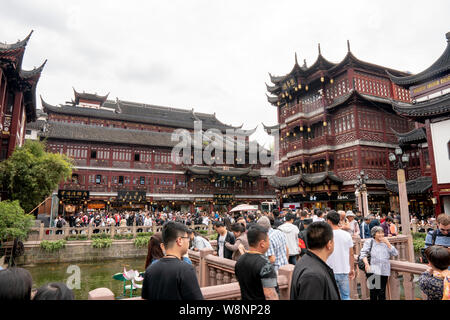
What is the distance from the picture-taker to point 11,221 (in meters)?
12.8

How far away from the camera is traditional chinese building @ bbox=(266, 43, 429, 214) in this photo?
2291cm

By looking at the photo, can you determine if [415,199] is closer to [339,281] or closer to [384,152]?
[384,152]

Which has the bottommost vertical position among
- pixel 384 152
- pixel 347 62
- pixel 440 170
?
pixel 440 170

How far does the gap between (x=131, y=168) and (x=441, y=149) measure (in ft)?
95.5

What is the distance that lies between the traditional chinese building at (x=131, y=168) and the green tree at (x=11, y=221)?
1643cm

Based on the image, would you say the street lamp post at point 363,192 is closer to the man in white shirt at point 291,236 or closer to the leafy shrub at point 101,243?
the man in white shirt at point 291,236

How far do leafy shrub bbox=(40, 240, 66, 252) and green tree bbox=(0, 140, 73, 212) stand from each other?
2.85 metres

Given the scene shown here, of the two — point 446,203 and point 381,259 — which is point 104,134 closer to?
point 446,203

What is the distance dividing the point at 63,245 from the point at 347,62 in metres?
24.5

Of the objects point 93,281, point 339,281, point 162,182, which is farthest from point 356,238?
point 162,182

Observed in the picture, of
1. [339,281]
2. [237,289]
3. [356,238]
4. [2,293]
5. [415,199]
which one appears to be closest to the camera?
[2,293]

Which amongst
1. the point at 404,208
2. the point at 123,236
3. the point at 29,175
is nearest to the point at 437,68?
the point at 404,208

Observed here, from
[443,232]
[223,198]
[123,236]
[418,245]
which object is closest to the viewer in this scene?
[443,232]

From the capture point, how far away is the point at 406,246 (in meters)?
8.15
